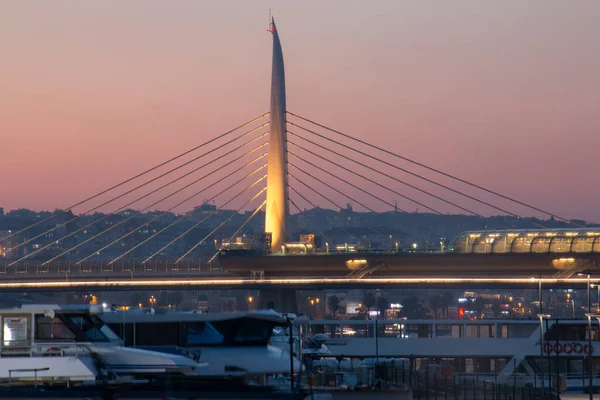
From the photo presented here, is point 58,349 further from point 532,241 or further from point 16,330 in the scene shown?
point 532,241

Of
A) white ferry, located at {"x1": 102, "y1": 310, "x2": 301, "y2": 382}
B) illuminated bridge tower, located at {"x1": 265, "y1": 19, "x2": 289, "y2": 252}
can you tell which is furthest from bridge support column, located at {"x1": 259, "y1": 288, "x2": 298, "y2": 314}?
white ferry, located at {"x1": 102, "y1": 310, "x2": 301, "y2": 382}

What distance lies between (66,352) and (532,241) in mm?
80208

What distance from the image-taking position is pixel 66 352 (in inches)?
976

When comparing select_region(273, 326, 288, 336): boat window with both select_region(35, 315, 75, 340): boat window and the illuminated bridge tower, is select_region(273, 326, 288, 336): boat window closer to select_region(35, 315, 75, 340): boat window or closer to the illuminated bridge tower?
select_region(35, 315, 75, 340): boat window

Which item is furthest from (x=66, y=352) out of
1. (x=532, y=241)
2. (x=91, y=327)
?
(x=532, y=241)

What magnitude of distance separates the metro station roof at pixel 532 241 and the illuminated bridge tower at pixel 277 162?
46.3 ft

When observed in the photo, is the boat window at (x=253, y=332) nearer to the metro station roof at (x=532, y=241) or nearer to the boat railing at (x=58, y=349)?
the boat railing at (x=58, y=349)

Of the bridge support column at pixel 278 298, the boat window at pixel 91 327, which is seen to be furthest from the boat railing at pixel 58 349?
the bridge support column at pixel 278 298

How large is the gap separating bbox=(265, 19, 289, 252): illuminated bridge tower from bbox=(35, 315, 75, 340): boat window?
3016 inches

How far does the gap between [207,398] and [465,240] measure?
283ft

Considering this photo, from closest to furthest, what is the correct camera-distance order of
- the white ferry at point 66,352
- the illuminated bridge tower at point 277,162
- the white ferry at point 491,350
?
the white ferry at point 66,352
the white ferry at point 491,350
the illuminated bridge tower at point 277,162

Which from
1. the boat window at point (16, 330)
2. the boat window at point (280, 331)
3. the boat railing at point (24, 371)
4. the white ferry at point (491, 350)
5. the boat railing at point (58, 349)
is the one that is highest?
the boat window at point (16, 330)

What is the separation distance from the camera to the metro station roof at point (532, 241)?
9875 centimetres

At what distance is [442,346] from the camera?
164 ft
